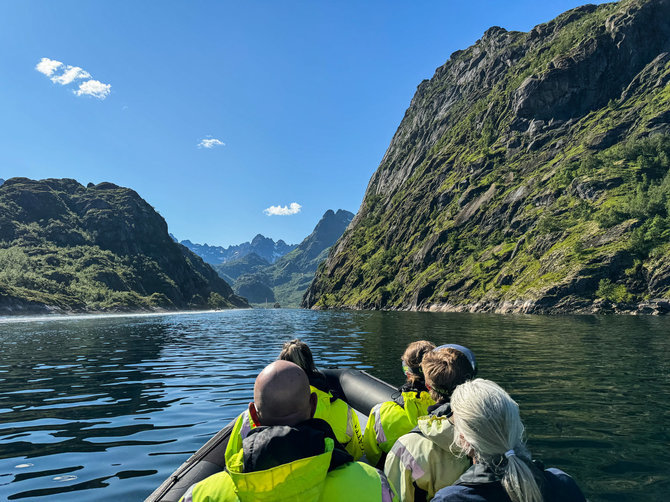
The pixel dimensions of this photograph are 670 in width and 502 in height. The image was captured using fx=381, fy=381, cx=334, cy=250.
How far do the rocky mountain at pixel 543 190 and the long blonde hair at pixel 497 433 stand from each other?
2707 inches

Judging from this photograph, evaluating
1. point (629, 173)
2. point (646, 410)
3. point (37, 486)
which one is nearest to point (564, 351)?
point (646, 410)

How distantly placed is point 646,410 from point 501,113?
160 m

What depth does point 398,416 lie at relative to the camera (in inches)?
227

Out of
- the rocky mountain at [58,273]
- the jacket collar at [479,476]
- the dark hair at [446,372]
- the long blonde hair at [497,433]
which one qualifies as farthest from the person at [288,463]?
the rocky mountain at [58,273]

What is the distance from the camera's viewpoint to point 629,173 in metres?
85.9

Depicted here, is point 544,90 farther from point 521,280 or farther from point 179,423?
point 179,423

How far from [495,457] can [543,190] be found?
378ft

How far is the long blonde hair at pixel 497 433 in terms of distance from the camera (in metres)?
2.92

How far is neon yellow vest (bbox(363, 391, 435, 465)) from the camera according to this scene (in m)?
5.71

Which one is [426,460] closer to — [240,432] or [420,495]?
[420,495]

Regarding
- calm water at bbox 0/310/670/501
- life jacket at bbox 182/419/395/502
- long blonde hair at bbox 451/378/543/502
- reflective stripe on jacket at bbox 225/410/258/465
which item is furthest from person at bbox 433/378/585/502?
calm water at bbox 0/310/670/501

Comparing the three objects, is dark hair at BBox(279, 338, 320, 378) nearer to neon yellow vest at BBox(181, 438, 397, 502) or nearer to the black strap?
the black strap

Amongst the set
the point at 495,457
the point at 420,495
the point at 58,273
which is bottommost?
the point at 420,495

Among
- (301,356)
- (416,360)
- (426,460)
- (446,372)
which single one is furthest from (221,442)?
(446,372)
